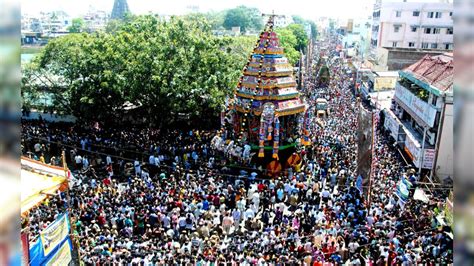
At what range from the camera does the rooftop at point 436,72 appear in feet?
59.1

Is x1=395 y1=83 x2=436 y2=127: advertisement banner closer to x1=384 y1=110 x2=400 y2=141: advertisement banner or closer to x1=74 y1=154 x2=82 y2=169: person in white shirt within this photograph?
x1=384 y1=110 x2=400 y2=141: advertisement banner

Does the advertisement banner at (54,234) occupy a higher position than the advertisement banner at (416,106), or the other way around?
the advertisement banner at (416,106)

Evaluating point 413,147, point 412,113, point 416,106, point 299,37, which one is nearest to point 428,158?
point 413,147

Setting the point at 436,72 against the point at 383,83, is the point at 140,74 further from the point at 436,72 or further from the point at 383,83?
the point at 383,83

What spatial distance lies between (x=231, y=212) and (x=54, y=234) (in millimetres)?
7041

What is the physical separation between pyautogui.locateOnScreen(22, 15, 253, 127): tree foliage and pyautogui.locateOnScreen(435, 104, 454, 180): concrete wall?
11116 millimetres

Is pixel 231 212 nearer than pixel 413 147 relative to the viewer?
Yes

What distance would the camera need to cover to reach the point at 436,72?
67.2 ft

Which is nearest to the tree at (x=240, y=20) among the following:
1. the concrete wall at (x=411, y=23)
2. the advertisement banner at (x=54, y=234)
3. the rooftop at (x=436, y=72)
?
the concrete wall at (x=411, y=23)

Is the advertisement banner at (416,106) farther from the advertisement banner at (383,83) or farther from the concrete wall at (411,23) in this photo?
the concrete wall at (411,23)

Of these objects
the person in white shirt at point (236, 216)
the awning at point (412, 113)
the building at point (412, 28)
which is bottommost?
the person in white shirt at point (236, 216)

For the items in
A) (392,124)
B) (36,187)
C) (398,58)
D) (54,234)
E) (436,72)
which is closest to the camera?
(54,234)

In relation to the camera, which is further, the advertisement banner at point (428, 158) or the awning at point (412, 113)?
the awning at point (412, 113)

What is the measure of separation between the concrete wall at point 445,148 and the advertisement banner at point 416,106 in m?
0.96
